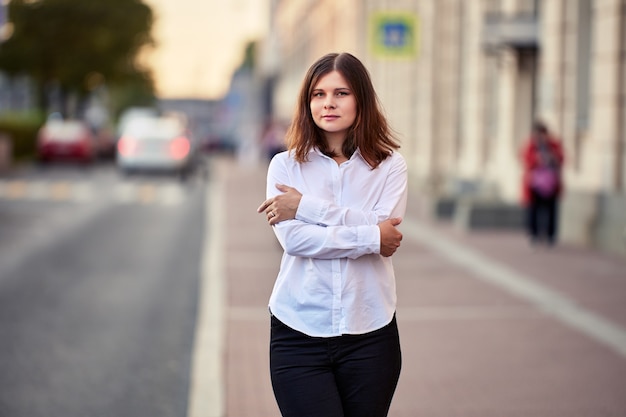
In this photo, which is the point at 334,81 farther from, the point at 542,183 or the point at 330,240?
the point at 542,183

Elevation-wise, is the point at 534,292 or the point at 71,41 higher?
the point at 71,41

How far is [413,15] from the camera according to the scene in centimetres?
2147

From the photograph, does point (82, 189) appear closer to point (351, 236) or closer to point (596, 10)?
point (596, 10)

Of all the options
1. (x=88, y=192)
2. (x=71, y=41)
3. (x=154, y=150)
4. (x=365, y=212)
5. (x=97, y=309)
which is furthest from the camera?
(x=71, y=41)

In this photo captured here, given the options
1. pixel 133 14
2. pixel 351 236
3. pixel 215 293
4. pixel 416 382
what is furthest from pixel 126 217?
pixel 133 14

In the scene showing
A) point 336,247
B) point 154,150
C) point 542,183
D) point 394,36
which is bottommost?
point 154,150

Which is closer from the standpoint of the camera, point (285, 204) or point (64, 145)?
point (285, 204)

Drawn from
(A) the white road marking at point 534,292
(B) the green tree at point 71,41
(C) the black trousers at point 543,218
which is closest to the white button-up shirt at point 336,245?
(A) the white road marking at point 534,292

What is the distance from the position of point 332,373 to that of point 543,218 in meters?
11.9

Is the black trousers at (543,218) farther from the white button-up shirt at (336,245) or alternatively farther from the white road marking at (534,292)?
the white button-up shirt at (336,245)

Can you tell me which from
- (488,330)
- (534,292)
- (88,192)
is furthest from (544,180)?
(88,192)

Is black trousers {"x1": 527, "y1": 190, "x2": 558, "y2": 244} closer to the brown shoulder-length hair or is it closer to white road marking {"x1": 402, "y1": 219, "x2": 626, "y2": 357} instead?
white road marking {"x1": 402, "y1": 219, "x2": 626, "y2": 357}

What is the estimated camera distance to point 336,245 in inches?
142

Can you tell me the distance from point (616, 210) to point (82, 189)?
695 inches
